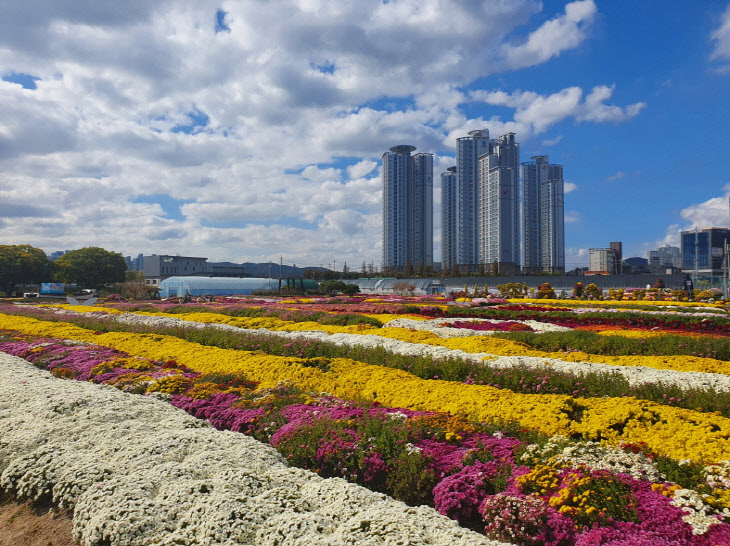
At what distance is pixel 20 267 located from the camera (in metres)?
70.7

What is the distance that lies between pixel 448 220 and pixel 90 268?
76082 millimetres

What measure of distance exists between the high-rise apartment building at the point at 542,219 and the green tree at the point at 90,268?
284ft

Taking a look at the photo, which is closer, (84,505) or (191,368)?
(84,505)

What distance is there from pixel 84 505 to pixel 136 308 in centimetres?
2656

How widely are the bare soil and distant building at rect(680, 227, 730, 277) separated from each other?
127218 mm

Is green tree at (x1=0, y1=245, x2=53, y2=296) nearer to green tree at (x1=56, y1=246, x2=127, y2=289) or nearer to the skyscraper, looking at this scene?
green tree at (x1=56, y1=246, x2=127, y2=289)

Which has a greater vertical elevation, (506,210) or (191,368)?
(506,210)

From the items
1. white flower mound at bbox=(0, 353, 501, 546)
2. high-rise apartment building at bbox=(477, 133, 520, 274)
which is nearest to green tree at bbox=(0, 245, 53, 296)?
high-rise apartment building at bbox=(477, 133, 520, 274)

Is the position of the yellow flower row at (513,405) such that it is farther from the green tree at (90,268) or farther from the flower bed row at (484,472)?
the green tree at (90,268)

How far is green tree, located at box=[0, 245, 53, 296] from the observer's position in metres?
69.0

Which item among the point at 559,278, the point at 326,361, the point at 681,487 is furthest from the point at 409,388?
the point at 559,278

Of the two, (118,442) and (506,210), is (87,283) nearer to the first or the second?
(506,210)

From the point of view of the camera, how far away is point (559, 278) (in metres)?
50.8

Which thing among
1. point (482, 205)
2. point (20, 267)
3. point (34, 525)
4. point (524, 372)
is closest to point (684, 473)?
point (524, 372)
